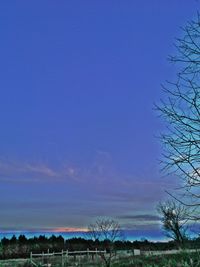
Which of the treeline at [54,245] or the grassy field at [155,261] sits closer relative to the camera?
the grassy field at [155,261]

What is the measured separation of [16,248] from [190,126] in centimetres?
5227

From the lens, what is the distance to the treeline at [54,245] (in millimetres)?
54128

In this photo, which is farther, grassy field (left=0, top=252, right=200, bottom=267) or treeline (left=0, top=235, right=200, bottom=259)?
treeline (left=0, top=235, right=200, bottom=259)

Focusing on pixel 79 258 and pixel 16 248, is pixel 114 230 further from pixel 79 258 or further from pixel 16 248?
pixel 16 248

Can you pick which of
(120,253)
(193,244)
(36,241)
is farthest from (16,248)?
(193,244)

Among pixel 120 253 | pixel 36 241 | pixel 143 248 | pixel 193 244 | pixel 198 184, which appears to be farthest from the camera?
pixel 36 241

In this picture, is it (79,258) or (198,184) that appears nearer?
(198,184)

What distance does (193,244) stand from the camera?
1144cm

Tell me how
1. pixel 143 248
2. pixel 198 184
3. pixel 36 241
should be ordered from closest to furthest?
pixel 198 184, pixel 143 248, pixel 36 241

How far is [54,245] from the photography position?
61.8 meters

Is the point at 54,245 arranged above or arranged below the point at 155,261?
above

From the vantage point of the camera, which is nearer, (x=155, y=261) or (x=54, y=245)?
(x=155, y=261)

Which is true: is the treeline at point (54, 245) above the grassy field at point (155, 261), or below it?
above

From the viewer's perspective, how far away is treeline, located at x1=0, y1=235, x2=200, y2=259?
178 feet
